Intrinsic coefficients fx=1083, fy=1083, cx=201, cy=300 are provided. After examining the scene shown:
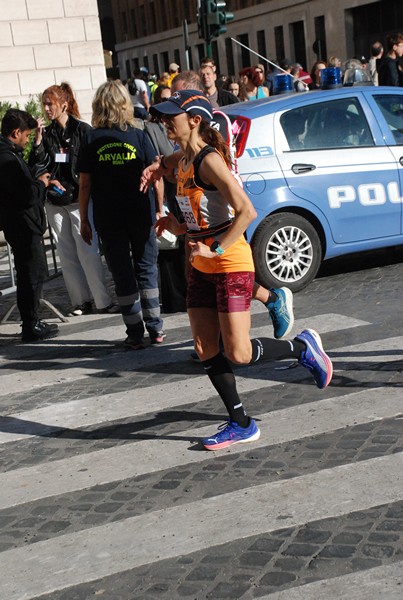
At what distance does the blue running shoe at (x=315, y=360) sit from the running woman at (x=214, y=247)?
0.42 metres

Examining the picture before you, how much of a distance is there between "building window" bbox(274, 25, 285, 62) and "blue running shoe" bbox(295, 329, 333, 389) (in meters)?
53.0

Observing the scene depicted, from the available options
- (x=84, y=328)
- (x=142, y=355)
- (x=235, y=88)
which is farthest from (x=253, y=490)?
(x=235, y=88)

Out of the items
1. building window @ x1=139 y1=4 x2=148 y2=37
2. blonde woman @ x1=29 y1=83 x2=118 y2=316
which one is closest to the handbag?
blonde woman @ x1=29 y1=83 x2=118 y2=316

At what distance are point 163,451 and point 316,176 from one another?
460 cm

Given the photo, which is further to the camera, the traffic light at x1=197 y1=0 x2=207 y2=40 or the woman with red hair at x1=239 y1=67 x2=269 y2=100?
the traffic light at x1=197 y1=0 x2=207 y2=40

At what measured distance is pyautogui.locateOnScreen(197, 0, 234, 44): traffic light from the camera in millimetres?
19725

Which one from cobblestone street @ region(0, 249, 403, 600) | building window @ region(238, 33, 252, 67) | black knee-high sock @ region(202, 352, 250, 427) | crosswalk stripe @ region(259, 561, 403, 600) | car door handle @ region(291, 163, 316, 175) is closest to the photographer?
crosswalk stripe @ region(259, 561, 403, 600)

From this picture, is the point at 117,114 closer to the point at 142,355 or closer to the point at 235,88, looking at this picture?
the point at 142,355

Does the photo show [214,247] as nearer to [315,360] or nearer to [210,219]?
[210,219]

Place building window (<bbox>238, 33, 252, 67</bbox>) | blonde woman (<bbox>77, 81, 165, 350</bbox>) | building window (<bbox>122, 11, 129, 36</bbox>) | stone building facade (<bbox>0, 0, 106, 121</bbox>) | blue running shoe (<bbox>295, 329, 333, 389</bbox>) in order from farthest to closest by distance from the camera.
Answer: building window (<bbox>122, 11, 129, 36</bbox>), building window (<bbox>238, 33, 252, 67</bbox>), stone building facade (<bbox>0, 0, 106, 121</bbox>), blonde woman (<bbox>77, 81, 165, 350</bbox>), blue running shoe (<bbox>295, 329, 333, 389</bbox>)

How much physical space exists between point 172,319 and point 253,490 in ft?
13.7

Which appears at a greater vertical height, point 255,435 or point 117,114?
point 117,114

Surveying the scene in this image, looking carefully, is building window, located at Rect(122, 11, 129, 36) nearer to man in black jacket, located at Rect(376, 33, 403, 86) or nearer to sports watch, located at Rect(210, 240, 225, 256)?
man in black jacket, located at Rect(376, 33, 403, 86)

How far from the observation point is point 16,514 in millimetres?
4918
